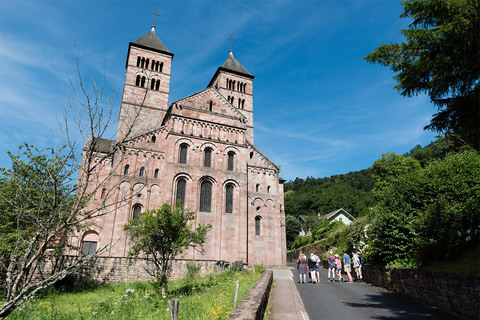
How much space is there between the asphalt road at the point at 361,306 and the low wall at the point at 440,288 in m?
0.41

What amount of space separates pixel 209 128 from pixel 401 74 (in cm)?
2233

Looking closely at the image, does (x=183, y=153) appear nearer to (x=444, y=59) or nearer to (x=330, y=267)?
(x=330, y=267)

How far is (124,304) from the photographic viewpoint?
1223 cm

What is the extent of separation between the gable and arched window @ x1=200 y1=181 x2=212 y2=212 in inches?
Result: 269

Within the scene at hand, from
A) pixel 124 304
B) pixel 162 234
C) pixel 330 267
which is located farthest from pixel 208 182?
pixel 124 304

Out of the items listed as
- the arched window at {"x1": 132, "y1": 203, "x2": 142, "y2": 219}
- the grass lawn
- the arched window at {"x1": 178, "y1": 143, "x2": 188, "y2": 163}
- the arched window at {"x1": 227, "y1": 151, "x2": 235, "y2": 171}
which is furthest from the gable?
the grass lawn

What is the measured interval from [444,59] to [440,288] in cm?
763

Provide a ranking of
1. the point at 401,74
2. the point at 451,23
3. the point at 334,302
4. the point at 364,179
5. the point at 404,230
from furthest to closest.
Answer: the point at 364,179 < the point at 404,230 < the point at 334,302 < the point at 401,74 < the point at 451,23

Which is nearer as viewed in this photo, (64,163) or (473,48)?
(64,163)

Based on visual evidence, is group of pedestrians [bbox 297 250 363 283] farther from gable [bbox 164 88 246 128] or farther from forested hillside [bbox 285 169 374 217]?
forested hillside [bbox 285 169 374 217]

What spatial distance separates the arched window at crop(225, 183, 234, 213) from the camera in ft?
92.9

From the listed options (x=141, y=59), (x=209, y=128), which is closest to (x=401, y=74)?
(x=209, y=128)

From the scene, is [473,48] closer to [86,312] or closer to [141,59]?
[86,312]

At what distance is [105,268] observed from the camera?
19.2 meters
